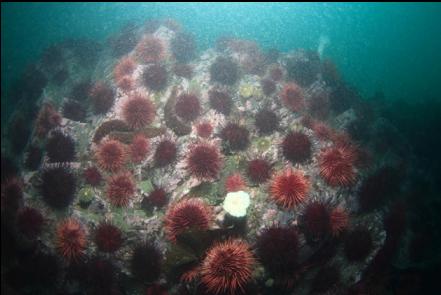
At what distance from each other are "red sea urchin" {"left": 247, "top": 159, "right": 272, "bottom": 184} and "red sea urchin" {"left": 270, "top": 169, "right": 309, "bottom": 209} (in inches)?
17.1

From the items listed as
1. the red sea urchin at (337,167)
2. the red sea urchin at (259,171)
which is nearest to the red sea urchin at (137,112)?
the red sea urchin at (259,171)

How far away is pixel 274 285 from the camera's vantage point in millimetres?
7344

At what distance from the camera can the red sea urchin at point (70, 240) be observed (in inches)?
311

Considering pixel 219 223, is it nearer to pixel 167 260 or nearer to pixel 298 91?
pixel 167 260

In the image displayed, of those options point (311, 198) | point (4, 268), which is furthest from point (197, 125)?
point (4, 268)

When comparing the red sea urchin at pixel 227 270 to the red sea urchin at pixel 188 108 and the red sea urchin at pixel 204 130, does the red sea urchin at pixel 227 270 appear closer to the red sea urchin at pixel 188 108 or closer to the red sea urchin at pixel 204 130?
the red sea urchin at pixel 204 130

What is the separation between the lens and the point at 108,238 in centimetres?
785

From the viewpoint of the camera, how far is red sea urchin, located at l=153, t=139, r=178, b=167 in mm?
8742

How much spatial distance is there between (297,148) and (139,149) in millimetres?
4539

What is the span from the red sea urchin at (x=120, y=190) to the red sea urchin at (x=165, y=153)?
96 centimetres

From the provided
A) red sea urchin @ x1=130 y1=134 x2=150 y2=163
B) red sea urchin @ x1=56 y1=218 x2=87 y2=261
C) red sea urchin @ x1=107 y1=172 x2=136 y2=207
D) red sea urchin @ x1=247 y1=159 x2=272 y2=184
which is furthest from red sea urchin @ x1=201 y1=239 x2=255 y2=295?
red sea urchin @ x1=130 y1=134 x2=150 y2=163

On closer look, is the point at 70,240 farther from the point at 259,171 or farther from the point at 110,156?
the point at 259,171

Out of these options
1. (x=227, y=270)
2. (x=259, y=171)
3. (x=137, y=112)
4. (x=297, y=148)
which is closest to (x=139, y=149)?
(x=137, y=112)

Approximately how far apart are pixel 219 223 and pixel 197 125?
3275mm
